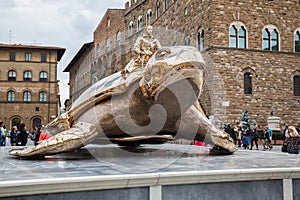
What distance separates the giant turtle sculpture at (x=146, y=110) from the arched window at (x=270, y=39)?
2006 cm

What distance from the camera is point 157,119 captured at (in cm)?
395

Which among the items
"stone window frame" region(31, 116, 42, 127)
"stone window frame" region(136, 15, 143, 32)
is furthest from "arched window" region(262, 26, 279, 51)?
"stone window frame" region(31, 116, 42, 127)

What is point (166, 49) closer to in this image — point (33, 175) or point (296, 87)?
point (33, 175)

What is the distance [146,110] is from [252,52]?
65.9 ft

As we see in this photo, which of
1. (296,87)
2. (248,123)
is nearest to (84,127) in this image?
(248,123)

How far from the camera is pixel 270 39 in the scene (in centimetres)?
2316

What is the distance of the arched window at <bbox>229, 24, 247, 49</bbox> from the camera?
72.8 feet

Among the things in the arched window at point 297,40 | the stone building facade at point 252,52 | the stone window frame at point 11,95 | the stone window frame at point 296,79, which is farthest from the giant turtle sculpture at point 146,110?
the stone window frame at point 11,95

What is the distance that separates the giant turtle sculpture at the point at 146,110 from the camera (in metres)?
3.39

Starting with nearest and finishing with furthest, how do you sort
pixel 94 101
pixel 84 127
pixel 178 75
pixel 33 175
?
pixel 33 175 → pixel 178 75 → pixel 84 127 → pixel 94 101

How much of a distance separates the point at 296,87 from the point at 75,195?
2383cm

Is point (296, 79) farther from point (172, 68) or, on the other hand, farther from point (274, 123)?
point (172, 68)

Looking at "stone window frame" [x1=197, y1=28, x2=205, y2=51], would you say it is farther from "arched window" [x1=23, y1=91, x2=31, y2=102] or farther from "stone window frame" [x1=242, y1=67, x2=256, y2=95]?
"arched window" [x1=23, y1=91, x2=31, y2=102]

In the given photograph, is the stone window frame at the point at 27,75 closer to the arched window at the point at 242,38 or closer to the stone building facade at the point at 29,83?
the stone building facade at the point at 29,83
